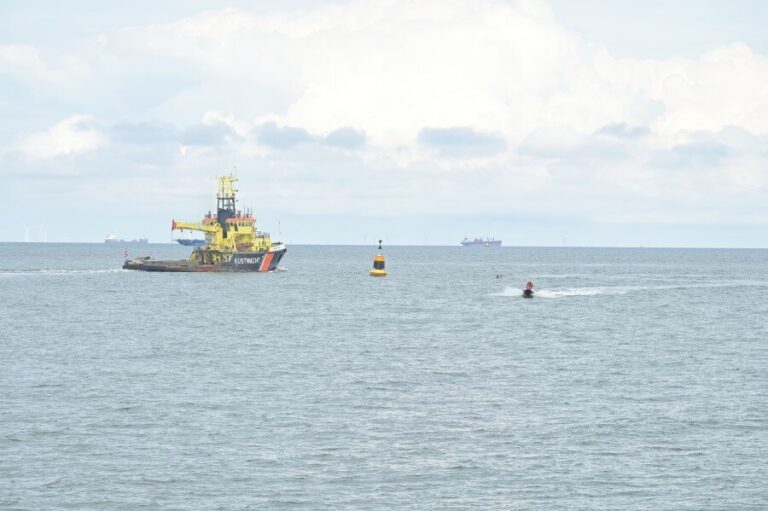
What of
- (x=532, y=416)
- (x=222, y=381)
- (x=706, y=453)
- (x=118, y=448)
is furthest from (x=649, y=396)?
(x=118, y=448)

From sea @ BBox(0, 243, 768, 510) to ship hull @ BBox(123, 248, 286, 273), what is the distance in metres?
64.8

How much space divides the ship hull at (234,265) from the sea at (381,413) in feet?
213

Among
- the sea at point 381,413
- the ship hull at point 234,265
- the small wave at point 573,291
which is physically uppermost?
the ship hull at point 234,265

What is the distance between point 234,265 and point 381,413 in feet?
404

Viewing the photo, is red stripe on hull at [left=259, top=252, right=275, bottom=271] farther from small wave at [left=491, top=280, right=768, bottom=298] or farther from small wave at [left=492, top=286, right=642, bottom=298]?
small wave at [left=492, top=286, right=642, bottom=298]

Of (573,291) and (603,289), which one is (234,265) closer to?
(573,291)

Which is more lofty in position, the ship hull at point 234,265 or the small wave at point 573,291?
the ship hull at point 234,265

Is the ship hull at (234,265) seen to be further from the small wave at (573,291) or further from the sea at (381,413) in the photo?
the sea at (381,413)

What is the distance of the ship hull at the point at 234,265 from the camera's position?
17212 centimetres

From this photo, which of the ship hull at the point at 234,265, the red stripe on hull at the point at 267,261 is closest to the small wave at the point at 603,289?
the red stripe on hull at the point at 267,261

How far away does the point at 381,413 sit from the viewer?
5200cm

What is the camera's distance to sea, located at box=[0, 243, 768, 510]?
38.5 metres

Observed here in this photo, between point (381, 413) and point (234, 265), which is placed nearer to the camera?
point (381, 413)

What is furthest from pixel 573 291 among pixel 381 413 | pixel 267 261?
pixel 381 413
